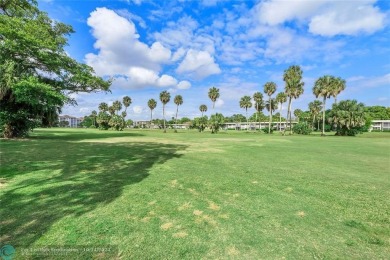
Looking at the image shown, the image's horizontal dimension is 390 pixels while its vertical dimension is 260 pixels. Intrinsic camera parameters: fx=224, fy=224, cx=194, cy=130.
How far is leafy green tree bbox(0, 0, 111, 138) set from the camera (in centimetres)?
1688

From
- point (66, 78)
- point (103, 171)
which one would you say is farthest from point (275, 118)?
point (103, 171)

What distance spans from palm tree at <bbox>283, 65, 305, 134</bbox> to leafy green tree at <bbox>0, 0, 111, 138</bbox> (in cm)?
4685

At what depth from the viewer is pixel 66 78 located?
915 inches

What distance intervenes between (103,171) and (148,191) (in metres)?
3.23

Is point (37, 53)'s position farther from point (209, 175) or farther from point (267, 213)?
point (267, 213)

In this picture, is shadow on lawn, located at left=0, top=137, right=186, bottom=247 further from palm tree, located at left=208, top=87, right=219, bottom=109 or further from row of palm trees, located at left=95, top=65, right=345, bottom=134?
palm tree, located at left=208, top=87, right=219, bottom=109

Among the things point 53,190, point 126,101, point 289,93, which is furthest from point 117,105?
point 53,190

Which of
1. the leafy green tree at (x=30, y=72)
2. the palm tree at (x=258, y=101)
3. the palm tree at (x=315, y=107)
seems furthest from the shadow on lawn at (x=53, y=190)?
the palm tree at (x=315, y=107)

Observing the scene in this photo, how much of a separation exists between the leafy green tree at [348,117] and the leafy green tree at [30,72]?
5283 cm

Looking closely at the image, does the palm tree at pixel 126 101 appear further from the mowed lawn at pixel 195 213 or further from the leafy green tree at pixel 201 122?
the mowed lawn at pixel 195 213

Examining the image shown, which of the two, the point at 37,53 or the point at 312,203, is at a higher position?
the point at 37,53

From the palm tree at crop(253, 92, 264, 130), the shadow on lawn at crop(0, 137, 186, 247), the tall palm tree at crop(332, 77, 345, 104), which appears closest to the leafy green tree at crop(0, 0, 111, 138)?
the shadow on lawn at crop(0, 137, 186, 247)

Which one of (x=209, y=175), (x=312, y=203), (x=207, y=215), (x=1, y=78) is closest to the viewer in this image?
(x=207, y=215)

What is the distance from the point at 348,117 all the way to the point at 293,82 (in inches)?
577
